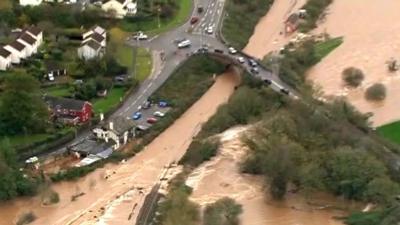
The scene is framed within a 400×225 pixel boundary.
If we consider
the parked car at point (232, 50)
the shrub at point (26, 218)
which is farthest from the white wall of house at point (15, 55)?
the shrub at point (26, 218)

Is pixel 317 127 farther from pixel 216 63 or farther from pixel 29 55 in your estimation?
pixel 29 55

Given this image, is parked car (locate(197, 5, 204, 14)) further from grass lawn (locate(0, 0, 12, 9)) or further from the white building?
grass lawn (locate(0, 0, 12, 9))

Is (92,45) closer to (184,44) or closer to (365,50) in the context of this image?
(184,44)

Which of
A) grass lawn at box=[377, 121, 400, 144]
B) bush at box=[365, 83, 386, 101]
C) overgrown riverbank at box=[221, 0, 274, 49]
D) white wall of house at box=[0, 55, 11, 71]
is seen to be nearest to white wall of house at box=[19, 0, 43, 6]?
white wall of house at box=[0, 55, 11, 71]

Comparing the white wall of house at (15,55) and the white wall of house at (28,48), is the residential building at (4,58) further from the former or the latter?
the white wall of house at (28,48)

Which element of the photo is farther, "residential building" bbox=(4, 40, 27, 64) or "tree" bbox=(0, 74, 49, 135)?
"residential building" bbox=(4, 40, 27, 64)

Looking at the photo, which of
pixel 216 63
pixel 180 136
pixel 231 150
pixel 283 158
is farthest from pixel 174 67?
pixel 283 158
